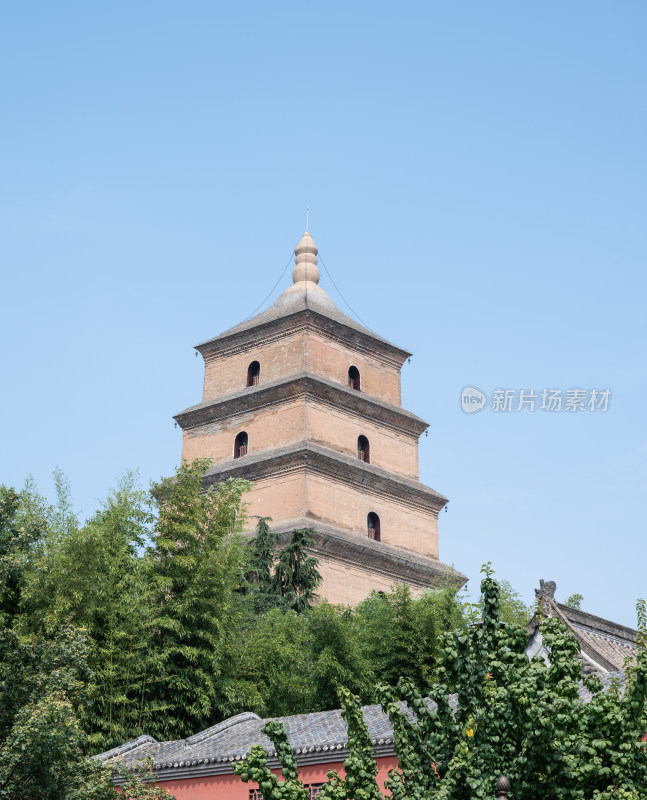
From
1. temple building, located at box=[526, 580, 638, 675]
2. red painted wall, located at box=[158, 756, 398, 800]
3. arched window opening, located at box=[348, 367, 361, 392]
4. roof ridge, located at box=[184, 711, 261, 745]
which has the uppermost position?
arched window opening, located at box=[348, 367, 361, 392]

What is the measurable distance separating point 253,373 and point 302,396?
225 centimetres

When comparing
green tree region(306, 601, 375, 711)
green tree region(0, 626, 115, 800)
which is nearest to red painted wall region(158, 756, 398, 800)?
green tree region(0, 626, 115, 800)

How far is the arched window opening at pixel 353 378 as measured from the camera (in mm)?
29188

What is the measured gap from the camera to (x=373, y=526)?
27750mm

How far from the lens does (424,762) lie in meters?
7.32

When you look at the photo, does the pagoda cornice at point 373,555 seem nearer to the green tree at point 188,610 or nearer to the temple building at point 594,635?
the green tree at point 188,610

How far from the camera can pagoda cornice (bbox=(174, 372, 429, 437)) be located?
90.5ft

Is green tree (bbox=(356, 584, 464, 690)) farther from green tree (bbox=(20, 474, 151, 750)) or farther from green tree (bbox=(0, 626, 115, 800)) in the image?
green tree (bbox=(0, 626, 115, 800))

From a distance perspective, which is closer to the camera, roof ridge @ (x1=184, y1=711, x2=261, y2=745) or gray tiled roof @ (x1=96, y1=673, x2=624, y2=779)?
gray tiled roof @ (x1=96, y1=673, x2=624, y2=779)

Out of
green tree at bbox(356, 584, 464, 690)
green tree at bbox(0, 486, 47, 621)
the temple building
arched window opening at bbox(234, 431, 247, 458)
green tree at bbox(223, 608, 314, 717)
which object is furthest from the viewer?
arched window opening at bbox(234, 431, 247, 458)

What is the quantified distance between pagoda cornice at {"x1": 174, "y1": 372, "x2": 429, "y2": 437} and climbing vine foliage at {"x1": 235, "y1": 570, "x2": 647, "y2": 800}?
19.9 meters

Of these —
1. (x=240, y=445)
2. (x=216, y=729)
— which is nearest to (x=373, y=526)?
(x=240, y=445)

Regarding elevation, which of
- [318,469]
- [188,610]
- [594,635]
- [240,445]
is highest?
[240,445]

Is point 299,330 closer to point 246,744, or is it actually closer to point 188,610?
point 188,610
